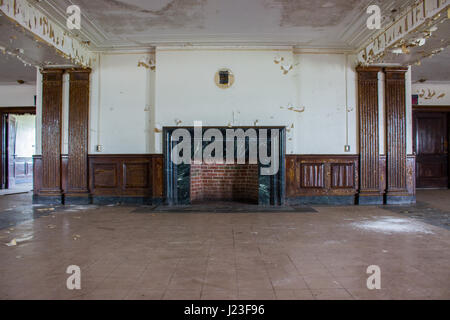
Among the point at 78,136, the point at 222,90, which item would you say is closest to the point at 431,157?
the point at 222,90

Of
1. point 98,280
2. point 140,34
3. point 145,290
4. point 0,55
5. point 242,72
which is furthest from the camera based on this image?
point 0,55

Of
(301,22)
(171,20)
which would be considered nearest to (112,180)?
(171,20)

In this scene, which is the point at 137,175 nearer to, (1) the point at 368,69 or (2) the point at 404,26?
(1) the point at 368,69

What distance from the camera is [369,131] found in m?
6.11

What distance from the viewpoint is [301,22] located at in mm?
5043

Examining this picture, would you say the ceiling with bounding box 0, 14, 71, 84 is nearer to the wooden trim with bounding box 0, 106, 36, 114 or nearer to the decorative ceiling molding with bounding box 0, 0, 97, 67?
the decorative ceiling molding with bounding box 0, 0, 97, 67

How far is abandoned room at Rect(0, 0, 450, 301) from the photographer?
4293 millimetres

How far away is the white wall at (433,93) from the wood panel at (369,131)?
361cm

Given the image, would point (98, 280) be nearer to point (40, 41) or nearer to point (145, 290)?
point (145, 290)

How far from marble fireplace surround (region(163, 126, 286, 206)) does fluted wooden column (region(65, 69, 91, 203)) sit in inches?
67.1

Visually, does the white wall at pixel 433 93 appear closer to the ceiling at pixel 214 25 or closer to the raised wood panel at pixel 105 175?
the ceiling at pixel 214 25

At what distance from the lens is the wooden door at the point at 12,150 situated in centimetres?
923

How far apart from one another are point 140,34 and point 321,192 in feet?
15.0

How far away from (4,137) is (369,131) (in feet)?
32.4
